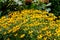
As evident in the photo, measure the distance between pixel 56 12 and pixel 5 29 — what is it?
2.02 metres

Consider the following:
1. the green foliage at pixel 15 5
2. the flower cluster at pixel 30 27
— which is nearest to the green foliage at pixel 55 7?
the green foliage at pixel 15 5

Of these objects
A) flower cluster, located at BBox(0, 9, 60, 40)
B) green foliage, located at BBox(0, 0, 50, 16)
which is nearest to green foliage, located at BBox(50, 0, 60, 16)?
green foliage, located at BBox(0, 0, 50, 16)

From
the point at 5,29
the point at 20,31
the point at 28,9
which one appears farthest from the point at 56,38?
the point at 28,9

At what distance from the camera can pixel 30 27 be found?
5.74m

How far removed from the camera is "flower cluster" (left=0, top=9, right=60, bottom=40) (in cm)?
550

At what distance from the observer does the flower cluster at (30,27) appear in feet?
18.0

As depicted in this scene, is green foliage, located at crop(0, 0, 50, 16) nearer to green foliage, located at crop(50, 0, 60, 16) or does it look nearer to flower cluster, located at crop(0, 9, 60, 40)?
green foliage, located at crop(50, 0, 60, 16)

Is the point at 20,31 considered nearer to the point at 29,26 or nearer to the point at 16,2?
the point at 29,26

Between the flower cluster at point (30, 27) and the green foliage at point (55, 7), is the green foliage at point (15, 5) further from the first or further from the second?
the flower cluster at point (30, 27)

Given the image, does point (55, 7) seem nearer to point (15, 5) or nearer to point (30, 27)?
point (15, 5)

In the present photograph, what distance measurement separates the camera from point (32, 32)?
555 centimetres

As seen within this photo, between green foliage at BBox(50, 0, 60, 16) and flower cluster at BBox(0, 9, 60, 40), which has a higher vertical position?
flower cluster at BBox(0, 9, 60, 40)

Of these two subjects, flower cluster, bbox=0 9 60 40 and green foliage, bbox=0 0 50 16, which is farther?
green foliage, bbox=0 0 50 16

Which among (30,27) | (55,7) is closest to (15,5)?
(55,7)
